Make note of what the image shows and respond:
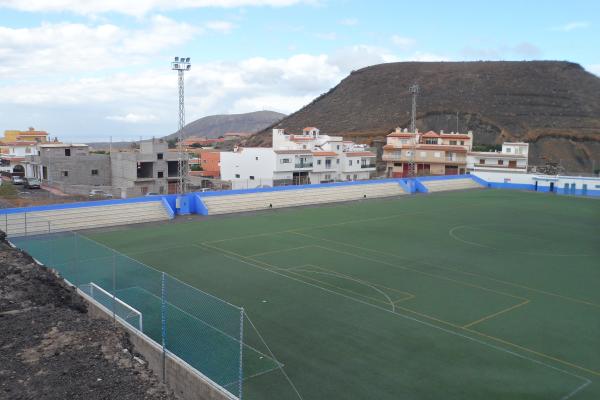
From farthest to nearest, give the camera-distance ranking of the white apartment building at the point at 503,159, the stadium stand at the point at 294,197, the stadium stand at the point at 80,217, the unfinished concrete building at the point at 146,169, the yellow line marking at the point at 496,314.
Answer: the white apartment building at the point at 503,159 < the unfinished concrete building at the point at 146,169 < the stadium stand at the point at 294,197 < the stadium stand at the point at 80,217 < the yellow line marking at the point at 496,314

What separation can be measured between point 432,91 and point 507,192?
234 feet

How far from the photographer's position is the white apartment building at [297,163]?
55844mm

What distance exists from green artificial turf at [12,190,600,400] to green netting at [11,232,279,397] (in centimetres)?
36

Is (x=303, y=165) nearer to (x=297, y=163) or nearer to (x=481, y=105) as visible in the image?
(x=297, y=163)

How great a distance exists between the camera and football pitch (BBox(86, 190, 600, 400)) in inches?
495

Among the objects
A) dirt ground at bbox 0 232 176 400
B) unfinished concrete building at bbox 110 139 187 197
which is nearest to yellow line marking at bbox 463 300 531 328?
dirt ground at bbox 0 232 176 400

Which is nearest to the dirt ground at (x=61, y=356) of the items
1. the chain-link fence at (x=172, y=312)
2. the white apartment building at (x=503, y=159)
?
the chain-link fence at (x=172, y=312)

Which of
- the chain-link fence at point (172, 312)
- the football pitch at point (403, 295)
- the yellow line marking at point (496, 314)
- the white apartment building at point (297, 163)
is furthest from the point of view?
the white apartment building at point (297, 163)

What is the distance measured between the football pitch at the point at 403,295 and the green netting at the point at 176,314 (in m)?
0.72

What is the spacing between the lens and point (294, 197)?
43438mm

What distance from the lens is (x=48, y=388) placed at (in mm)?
8383

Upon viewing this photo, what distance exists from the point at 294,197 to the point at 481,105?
81005 millimetres

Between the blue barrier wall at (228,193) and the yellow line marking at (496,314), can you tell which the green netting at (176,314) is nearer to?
the yellow line marking at (496,314)

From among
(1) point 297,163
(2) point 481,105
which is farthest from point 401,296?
(2) point 481,105
